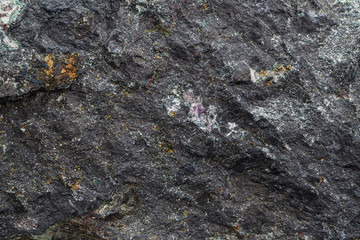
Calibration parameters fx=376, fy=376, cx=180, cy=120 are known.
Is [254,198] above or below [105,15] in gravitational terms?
below

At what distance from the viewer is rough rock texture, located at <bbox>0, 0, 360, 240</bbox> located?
1780 mm

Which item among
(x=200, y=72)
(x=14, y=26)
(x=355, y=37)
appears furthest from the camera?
(x=355, y=37)

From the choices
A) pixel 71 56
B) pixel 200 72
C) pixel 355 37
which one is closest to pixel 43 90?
pixel 71 56

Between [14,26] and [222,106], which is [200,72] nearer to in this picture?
[222,106]

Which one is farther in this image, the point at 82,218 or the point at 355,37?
the point at 355,37

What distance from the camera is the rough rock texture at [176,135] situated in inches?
70.1

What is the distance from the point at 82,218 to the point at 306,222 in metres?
1.08

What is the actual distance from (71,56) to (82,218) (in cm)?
77

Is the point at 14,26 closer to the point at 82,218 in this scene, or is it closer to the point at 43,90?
the point at 43,90

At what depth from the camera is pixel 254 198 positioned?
1830mm

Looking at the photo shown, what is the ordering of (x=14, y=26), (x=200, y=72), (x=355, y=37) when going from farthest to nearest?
(x=355, y=37) < (x=200, y=72) < (x=14, y=26)

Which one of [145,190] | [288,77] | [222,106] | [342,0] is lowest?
[145,190]

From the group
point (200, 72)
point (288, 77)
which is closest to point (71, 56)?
point (200, 72)

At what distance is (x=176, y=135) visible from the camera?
181 centimetres
